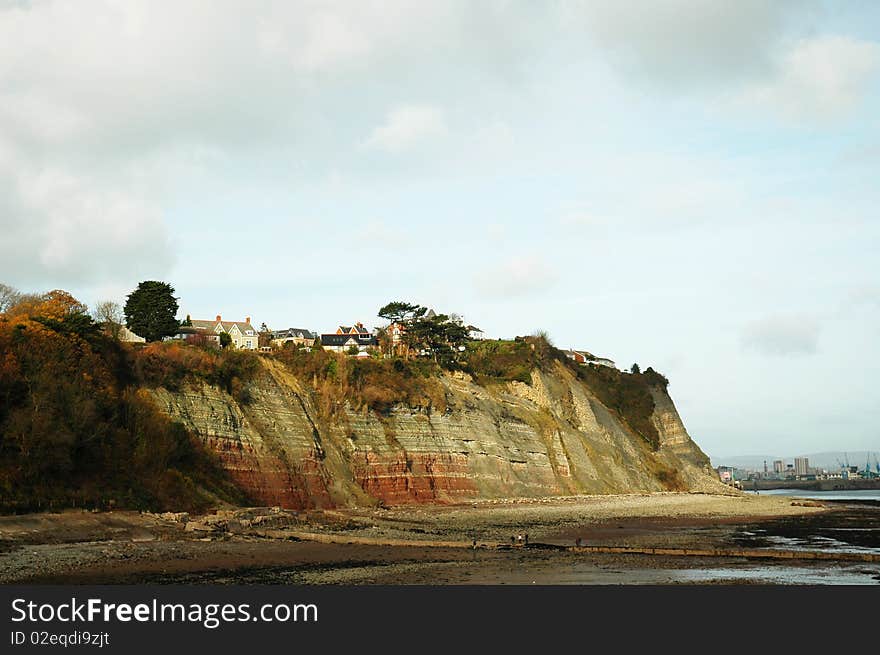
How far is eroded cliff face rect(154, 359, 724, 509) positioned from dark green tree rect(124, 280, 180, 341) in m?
18.9

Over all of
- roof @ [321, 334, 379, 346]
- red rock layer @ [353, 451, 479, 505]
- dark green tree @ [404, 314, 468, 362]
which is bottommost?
red rock layer @ [353, 451, 479, 505]

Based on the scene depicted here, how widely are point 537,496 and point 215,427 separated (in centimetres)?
3623

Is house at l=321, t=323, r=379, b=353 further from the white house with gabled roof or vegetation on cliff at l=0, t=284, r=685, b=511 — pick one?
vegetation on cliff at l=0, t=284, r=685, b=511

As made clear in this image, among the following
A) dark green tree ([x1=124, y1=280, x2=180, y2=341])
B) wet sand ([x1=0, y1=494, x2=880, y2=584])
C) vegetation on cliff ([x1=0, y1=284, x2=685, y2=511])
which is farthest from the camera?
dark green tree ([x1=124, y1=280, x2=180, y2=341])

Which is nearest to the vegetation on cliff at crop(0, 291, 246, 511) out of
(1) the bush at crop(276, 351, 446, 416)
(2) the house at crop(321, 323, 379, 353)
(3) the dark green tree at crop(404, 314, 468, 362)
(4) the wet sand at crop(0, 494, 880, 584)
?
(4) the wet sand at crop(0, 494, 880, 584)

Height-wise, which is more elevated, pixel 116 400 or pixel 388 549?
pixel 116 400

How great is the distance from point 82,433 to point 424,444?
1334 inches

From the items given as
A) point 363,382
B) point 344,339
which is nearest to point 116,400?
point 363,382

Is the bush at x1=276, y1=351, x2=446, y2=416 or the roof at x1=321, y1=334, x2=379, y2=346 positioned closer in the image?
the bush at x1=276, y1=351, x2=446, y2=416

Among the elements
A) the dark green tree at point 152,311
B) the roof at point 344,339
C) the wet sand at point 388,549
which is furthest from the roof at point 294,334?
the wet sand at point 388,549

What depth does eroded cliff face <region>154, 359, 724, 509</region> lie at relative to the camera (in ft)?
195

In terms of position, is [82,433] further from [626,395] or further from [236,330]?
[626,395]

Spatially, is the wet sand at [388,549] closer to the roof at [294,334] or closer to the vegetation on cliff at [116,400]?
the vegetation on cliff at [116,400]

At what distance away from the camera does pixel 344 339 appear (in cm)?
12462
